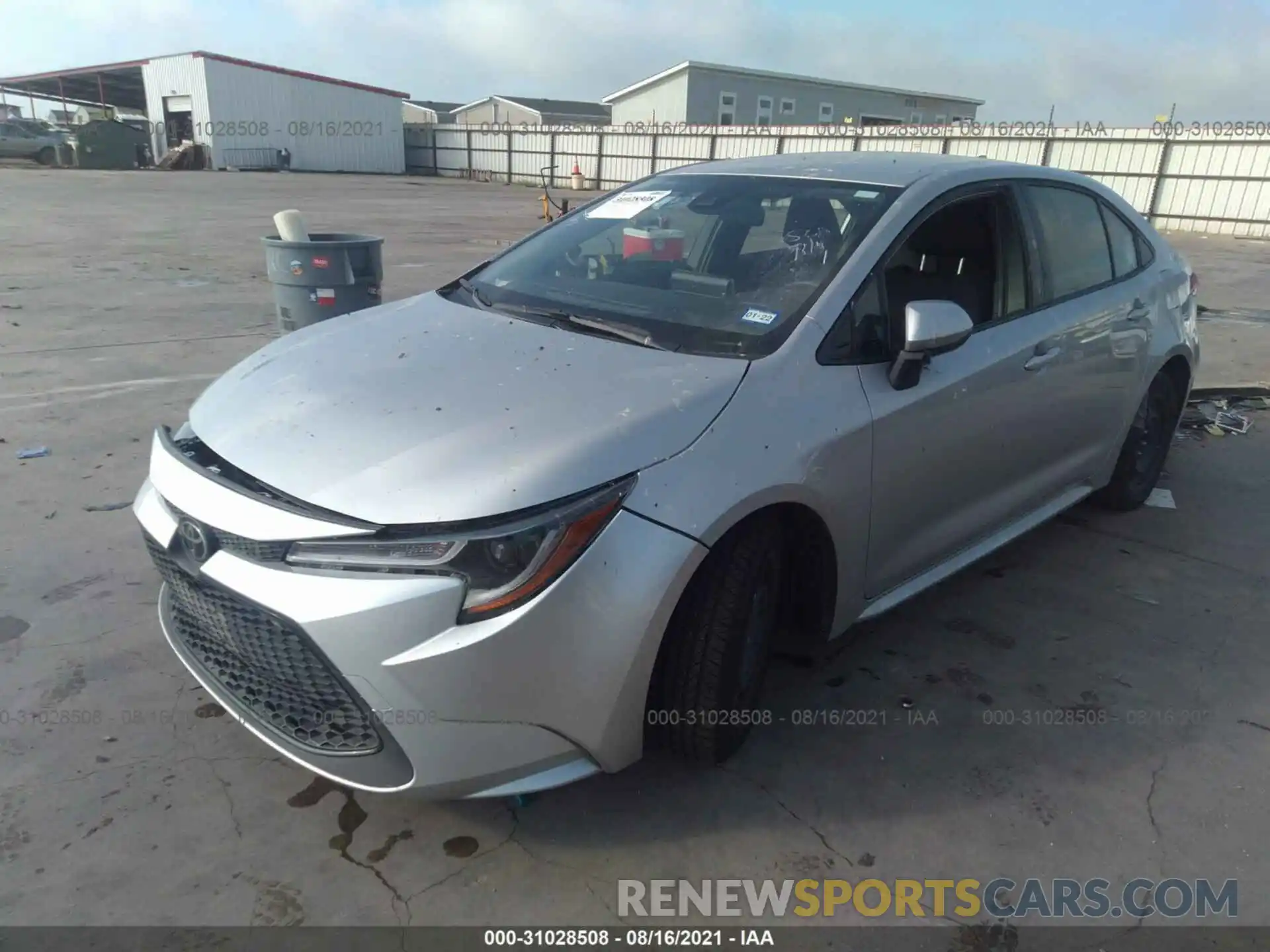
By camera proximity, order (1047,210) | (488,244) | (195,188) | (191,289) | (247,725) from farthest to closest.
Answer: (195,188), (488,244), (191,289), (1047,210), (247,725)

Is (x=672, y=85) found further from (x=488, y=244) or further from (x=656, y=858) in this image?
(x=656, y=858)

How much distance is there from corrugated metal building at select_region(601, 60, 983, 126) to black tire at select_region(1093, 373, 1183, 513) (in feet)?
102

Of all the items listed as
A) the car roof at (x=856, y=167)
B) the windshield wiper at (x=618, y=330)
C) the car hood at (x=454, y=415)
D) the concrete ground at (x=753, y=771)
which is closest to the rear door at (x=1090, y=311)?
the car roof at (x=856, y=167)

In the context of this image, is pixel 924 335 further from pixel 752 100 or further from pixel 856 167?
pixel 752 100

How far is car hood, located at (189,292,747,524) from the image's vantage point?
192cm

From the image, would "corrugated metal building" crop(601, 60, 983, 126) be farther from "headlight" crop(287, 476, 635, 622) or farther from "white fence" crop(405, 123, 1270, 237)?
"headlight" crop(287, 476, 635, 622)

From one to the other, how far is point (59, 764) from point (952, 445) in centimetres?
274

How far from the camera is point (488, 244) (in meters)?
14.4

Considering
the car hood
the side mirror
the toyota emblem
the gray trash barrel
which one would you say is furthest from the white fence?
the toyota emblem

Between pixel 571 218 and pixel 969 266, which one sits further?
pixel 571 218

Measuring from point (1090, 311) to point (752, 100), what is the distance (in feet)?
121

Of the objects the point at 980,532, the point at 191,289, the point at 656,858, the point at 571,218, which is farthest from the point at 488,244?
the point at 656,858

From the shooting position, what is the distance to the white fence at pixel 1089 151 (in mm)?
18703

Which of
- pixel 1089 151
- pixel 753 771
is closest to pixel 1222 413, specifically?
pixel 753 771
